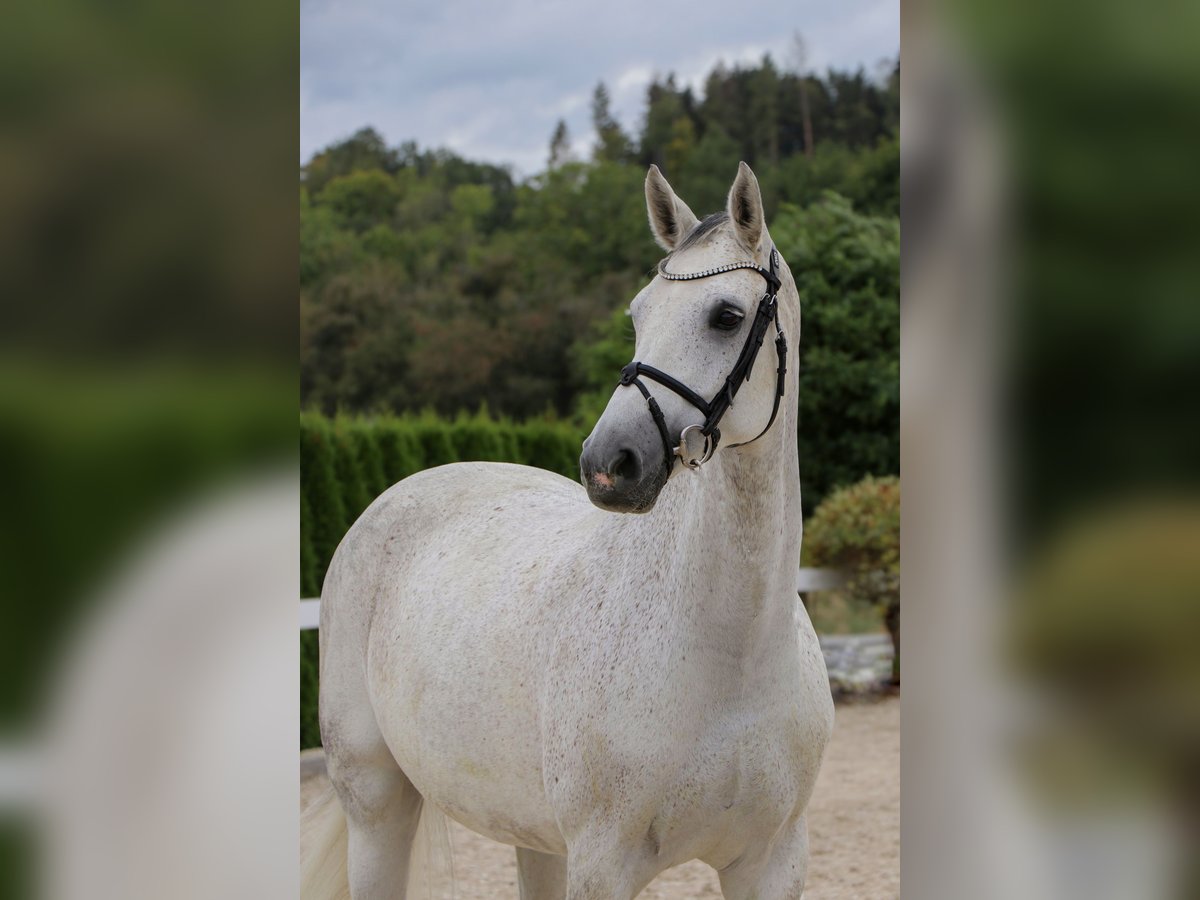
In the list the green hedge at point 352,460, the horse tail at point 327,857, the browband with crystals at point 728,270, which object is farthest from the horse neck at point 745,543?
the green hedge at point 352,460

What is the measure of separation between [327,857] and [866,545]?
20.5 feet

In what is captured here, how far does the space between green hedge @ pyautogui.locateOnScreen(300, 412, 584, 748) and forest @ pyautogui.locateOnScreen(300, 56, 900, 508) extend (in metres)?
5.25

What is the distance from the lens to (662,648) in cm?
211

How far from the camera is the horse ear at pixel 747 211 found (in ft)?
6.45

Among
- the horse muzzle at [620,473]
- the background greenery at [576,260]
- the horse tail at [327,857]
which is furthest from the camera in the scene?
the background greenery at [576,260]

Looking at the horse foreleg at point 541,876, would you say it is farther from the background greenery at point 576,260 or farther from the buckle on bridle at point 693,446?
the background greenery at point 576,260

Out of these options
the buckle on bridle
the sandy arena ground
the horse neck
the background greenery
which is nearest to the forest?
the background greenery

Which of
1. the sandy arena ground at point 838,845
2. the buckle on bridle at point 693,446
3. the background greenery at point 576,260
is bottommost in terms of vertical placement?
the sandy arena ground at point 838,845

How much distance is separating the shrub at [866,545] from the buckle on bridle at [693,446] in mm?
7177
